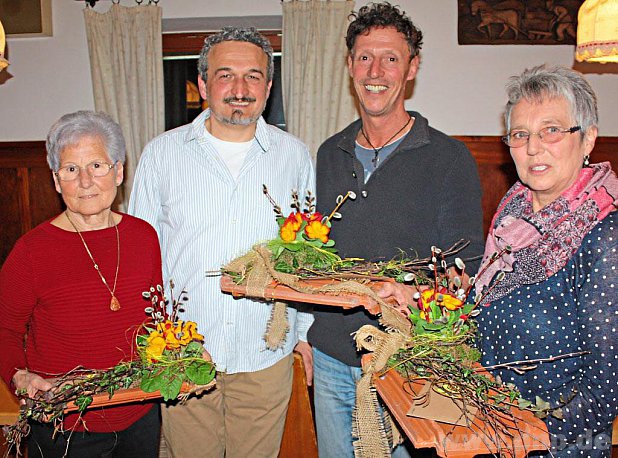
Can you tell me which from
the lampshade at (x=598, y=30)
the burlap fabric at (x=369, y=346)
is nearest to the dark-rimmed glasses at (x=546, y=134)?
the burlap fabric at (x=369, y=346)

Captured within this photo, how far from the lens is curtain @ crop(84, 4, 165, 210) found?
4867mm

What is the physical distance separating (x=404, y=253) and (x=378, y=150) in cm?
47

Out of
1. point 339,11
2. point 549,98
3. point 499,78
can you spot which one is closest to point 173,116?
point 339,11

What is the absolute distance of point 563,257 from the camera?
1611 millimetres

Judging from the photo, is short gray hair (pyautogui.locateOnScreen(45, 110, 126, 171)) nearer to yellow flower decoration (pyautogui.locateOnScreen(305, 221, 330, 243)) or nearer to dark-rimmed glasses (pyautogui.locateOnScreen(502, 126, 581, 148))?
yellow flower decoration (pyautogui.locateOnScreen(305, 221, 330, 243))

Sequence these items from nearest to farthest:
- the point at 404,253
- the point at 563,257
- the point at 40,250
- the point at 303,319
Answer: the point at 563,257, the point at 40,250, the point at 404,253, the point at 303,319

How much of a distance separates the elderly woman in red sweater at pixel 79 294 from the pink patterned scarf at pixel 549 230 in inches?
49.0

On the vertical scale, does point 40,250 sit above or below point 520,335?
above

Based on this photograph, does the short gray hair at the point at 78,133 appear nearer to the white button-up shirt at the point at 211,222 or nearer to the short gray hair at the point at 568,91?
the white button-up shirt at the point at 211,222

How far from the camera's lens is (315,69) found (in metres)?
4.85

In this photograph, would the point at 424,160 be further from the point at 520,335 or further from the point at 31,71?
the point at 31,71

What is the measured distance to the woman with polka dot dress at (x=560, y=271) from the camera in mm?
1543

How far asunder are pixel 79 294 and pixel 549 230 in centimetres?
153

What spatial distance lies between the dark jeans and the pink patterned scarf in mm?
1293
